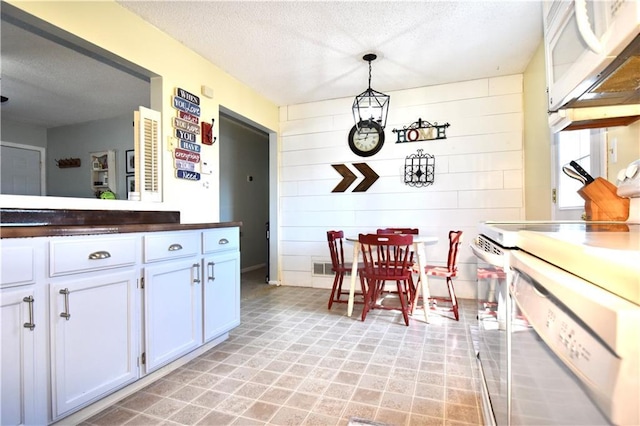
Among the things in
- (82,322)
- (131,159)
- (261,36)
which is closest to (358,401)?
(82,322)

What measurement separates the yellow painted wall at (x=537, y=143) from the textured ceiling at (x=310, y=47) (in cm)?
23

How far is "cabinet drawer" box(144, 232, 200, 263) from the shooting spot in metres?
1.77

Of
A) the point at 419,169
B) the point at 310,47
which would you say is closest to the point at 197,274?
the point at 310,47

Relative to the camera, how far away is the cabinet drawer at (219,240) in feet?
7.30

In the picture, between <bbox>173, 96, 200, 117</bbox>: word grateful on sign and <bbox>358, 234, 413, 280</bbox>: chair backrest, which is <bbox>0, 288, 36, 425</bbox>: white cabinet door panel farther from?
<bbox>358, 234, 413, 280</bbox>: chair backrest

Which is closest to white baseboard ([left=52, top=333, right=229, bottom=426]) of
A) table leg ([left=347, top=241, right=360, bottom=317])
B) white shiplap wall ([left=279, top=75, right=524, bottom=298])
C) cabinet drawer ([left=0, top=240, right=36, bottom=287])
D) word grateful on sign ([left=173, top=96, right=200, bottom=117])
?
cabinet drawer ([left=0, top=240, right=36, bottom=287])

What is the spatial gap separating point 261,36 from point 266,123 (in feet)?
5.17

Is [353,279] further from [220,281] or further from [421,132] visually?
[421,132]

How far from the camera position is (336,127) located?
4273 millimetres

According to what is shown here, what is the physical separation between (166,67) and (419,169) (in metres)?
2.91

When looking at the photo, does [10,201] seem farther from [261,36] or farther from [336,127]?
[336,127]

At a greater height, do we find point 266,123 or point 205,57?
point 205,57

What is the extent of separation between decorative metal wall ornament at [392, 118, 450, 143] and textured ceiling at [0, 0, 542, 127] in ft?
1.61

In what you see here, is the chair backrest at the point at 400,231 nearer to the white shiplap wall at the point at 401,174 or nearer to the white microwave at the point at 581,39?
the white shiplap wall at the point at 401,174
